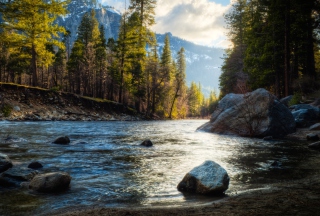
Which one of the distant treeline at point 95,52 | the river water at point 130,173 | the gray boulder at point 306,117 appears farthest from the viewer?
the distant treeline at point 95,52

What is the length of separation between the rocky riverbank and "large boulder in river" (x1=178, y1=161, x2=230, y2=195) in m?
18.9

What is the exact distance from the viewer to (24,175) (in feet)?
17.6

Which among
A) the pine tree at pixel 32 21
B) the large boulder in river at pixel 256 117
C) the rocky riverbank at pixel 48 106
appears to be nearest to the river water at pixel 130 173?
the large boulder in river at pixel 256 117

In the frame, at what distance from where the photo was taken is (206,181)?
15.0 ft

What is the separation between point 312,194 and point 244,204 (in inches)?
50.3

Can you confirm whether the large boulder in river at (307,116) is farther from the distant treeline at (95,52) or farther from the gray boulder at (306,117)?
the distant treeline at (95,52)

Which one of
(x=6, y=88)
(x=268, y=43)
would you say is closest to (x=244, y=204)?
(x=268, y=43)

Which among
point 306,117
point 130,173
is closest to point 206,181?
point 130,173

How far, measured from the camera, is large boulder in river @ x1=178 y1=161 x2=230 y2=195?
447cm

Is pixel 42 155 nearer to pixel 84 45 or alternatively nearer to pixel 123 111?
pixel 123 111

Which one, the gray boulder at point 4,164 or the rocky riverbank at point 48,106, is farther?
the rocky riverbank at point 48,106

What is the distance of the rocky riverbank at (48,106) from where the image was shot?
22906 millimetres

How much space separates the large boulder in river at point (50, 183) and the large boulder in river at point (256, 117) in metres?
11.8

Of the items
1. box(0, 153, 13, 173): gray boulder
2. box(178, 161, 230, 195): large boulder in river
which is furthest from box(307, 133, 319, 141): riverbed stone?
box(0, 153, 13, 173): gray boulder
